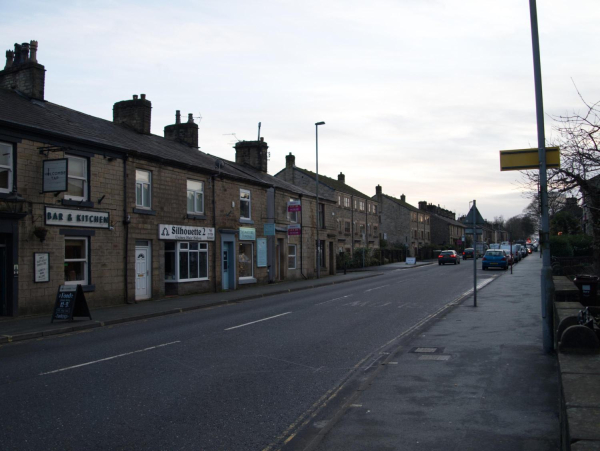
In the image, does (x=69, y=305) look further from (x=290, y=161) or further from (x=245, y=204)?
(x=290, y=161)

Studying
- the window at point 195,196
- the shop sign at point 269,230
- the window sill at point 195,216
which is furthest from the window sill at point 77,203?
the shop sign at point 269,230

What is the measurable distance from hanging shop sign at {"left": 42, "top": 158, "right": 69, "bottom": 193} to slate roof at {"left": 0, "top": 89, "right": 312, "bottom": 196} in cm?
119

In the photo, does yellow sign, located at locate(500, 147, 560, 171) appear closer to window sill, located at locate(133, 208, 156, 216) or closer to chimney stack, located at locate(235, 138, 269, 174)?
window sill, located at locate(133, 208, 156, 216)

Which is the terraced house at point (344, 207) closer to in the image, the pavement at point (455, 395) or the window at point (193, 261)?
the window at point (193, 261)

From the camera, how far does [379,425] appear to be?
568 centimetres

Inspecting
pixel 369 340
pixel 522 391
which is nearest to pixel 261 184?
pixel 369 340

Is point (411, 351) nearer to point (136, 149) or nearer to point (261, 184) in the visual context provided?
point (136, 149)

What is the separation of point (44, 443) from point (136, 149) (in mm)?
16938

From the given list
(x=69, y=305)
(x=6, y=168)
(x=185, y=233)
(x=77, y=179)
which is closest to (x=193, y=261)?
(x=185, y=233)

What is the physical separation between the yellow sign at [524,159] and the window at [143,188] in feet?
51.4

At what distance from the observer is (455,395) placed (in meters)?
6.76

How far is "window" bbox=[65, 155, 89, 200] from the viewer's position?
18109 mm

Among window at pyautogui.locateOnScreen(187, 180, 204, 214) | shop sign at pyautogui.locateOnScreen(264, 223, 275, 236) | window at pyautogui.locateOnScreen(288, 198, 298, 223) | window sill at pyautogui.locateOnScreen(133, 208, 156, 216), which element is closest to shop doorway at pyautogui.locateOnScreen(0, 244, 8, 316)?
window sill at pyautogui.locateOnScreen(133, 208, 156, 216)

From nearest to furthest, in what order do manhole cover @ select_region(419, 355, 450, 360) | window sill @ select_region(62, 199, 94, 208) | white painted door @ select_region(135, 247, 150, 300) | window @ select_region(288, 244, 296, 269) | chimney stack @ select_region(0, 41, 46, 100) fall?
manhole cover @ select_region(419, 355, 450, 360) → window sill @ select_region(62, 199, 94, 208) → chimney stack @ select_region(0, 41, 46, 100) → white painted door @ select_region(135, 247, 150, 300) → window @ select_region(288, 244, 296, 269)
